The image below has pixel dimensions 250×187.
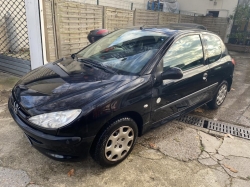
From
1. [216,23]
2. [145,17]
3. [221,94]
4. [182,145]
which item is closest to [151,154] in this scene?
[182,145]

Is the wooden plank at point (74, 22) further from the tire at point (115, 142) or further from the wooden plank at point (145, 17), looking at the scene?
the tire at point (115, 142)

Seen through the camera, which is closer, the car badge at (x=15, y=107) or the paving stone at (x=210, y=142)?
the car badge at (x=15, y=107)

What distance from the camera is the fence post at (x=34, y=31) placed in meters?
4.59

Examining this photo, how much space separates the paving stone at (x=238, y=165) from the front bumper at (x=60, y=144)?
180 centimetres

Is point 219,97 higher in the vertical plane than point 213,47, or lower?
lower

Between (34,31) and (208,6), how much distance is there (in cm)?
1412

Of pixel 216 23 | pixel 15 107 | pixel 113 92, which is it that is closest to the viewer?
pixel 113 92

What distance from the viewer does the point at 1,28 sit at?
6.58 m

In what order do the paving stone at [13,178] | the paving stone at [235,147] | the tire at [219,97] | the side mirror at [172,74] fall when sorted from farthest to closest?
the tire at [219,97] → the paving stone at [235,147] → the side mirror at [172,74] → the paving stone at [13,178]

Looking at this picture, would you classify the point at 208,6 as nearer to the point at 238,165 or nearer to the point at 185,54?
the point at 185,54

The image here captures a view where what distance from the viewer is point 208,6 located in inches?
595

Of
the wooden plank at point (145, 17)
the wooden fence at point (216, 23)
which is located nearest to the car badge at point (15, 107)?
the wooden plank at point (145, 17)

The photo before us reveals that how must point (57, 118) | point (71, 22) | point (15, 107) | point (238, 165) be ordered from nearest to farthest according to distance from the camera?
point (57, 118), point (15, 107), point (238, 165), point (71, 22)

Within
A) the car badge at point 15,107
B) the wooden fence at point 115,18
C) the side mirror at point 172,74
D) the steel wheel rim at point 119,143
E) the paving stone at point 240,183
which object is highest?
the wooden fence at point 115,18
